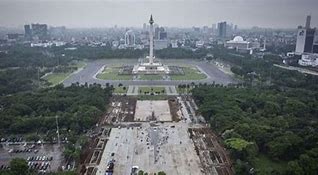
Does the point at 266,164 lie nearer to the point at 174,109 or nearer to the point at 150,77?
the point at 174,109

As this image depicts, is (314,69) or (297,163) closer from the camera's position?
(297,163)

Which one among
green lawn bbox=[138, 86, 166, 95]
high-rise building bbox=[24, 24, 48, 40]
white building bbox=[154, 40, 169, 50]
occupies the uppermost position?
high-rise building bbox=[24, 24, 48, 40]

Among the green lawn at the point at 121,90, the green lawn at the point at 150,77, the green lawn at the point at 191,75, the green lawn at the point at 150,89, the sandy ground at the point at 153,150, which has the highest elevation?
the green lawn at the point at 191,75

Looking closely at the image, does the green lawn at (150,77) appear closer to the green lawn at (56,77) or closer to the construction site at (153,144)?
the green lawn at (56,77)

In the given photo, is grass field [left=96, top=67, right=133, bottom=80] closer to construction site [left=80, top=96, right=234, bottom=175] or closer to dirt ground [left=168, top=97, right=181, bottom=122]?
dirt ground [left=168, top=97, right=181, bottom=122]

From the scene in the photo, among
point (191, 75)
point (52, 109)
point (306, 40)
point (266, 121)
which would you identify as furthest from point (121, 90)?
point (306, 40)

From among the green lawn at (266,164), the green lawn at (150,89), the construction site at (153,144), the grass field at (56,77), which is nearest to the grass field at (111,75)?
the grass field at (56,77)

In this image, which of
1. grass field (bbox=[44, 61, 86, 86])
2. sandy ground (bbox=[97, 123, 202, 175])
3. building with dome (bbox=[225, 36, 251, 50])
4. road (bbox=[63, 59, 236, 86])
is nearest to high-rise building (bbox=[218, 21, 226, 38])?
building with dome (bbox=[225, 36, 251, 50])

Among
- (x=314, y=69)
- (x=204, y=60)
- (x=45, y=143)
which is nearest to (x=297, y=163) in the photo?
(x=45, y=143)

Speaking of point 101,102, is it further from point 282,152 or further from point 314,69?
point 314,69
